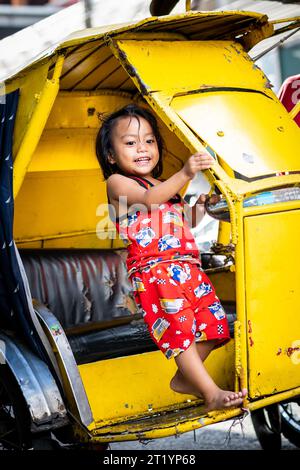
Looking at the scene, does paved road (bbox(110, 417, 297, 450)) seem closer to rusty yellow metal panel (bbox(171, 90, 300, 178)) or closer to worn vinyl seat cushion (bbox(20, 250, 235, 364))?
worn vinyl seat cushion (bbox(20, 250, 235, 364))

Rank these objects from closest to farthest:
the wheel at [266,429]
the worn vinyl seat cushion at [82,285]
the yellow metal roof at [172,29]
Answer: the yellow metal roof at [172,29]
the wheel at [266,429]
the worn vinyl seat cushion at [82,285]

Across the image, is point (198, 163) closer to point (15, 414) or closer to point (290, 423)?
point (15, 414)

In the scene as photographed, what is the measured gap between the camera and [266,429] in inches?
162

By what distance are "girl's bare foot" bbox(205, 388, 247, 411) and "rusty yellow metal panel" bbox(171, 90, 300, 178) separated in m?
0.83


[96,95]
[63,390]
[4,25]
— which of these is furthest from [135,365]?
[4,25]

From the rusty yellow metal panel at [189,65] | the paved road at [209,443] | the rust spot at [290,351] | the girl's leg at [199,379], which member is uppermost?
the rusty yellow metal panel at [189,65]

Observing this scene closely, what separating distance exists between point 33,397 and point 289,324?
1032 mm

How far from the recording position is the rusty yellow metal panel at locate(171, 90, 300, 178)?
9.77ft

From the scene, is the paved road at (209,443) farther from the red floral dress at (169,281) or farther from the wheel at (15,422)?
the red floral dress at (169,281)

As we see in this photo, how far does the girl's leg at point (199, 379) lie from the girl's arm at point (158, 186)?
59cm

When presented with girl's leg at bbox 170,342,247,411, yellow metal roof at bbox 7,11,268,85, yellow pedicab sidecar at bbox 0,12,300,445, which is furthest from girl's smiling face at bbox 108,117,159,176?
girl's leg at bbox 170,342,247,411

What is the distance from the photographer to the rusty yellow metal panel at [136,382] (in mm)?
3328

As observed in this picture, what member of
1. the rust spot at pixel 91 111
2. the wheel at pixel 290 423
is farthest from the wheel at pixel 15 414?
the rust spot at pixel 91 111

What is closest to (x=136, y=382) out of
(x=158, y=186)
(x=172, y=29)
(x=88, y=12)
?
(x=158, y=186)
